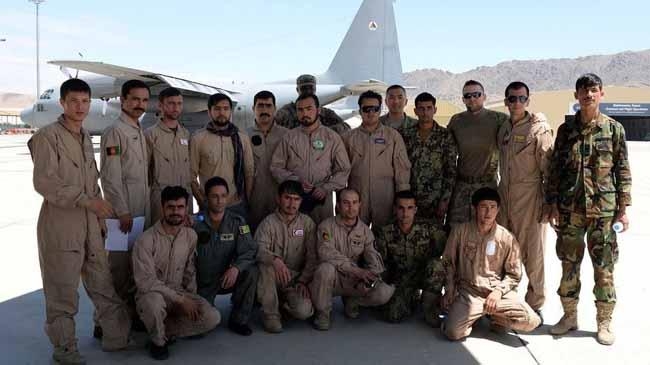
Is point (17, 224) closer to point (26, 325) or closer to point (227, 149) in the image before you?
point (26, 325)

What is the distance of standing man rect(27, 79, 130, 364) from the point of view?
3215 mm

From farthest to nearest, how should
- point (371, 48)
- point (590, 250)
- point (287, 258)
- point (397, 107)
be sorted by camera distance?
point (371, 48) < point (397, 107) < point (287, 258) < point (590, 250)

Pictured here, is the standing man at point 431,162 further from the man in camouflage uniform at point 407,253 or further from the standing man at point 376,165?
the man in camouflage uniform at point 407,253

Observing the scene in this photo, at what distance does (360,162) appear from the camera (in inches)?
190

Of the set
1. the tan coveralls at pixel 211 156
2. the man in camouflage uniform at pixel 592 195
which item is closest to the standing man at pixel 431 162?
the man in camouflage uniform at pixel 592 195

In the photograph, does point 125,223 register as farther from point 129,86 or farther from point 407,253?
point 407,253

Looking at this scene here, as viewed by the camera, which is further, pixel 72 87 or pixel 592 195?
pixel 592 195

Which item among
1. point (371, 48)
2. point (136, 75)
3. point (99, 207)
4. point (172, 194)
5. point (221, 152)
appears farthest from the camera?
point (371, 48)

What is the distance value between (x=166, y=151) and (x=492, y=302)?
2788mm

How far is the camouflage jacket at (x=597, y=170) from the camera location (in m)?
3.86

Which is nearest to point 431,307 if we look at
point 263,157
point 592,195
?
point 592,195

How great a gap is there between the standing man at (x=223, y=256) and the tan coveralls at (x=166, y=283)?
157 mm

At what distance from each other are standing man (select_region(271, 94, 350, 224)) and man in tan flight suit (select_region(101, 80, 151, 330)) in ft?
3.94

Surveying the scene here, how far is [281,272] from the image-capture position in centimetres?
407
